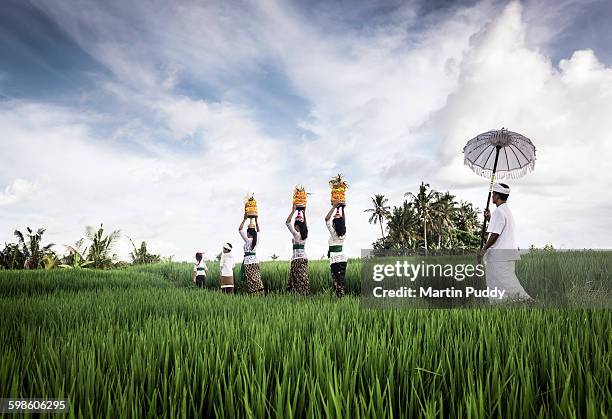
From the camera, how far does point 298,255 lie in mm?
9164

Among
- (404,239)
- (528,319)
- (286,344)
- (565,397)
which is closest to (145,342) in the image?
(286,344)

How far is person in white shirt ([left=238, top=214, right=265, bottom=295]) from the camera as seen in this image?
9.66 m

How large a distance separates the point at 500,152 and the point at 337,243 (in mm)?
3535

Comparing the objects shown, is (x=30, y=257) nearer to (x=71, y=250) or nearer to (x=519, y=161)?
(x=71, y=250)

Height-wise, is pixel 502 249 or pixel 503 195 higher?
pixel 503 195

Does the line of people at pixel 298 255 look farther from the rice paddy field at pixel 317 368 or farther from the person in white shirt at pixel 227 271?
the rice paddy field at pixel 317 368

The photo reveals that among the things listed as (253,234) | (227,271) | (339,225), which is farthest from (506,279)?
(227,271)

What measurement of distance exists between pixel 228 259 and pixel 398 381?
844cm

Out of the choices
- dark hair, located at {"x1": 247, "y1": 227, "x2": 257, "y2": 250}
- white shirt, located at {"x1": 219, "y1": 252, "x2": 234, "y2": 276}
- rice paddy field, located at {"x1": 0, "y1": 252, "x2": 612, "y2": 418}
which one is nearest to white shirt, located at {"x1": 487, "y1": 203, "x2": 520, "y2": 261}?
rice paddy field, located at {"x1": 0, "y1": 252, "x2": 612, "y2": 418}

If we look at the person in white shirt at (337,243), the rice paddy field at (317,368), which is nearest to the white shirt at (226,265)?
the person in white shirt at (337,243)

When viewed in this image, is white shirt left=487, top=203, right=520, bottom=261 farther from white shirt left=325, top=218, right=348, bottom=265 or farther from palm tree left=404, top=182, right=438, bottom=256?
palm tree left=404, top=182, right=438, bottom=256

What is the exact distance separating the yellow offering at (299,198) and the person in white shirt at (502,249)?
157 inches

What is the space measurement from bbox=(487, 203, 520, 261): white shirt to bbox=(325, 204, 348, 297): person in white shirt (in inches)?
120

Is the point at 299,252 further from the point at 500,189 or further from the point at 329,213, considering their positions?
the point at 500,189
